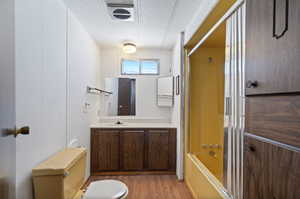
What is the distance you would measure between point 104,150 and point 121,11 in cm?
215

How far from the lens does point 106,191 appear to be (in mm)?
1671

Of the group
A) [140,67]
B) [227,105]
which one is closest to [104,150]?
Result: [140,67]

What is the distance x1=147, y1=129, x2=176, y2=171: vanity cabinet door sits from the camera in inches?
128

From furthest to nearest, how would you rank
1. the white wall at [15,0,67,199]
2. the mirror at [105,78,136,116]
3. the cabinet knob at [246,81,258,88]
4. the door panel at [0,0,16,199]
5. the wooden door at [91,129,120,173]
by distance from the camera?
1. the mirror at [105,78,136,116]
2. the wooden door at [91,129,120,173]
3. the white wall at [15,0,67,199]
4. the door panel at [0,0,16,199]
5. the cabinet knob at [246,81,258,88]

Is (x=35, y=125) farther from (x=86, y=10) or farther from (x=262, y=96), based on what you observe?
(x=262, y=96)

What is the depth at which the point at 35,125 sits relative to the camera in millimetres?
1479

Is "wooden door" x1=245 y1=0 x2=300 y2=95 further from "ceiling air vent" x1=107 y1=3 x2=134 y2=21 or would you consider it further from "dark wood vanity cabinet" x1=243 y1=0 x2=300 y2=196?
"ceiling air vent" x1=107 y1=3 x2=134 y2=21

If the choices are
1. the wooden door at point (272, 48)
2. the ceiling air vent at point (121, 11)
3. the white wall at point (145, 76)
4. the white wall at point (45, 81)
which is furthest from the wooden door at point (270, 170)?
the white wall at point (145, 76)

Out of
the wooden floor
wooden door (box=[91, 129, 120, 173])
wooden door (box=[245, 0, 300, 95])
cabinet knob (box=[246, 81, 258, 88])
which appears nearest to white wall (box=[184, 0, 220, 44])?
wooden door (box=[245, 0, 300, 95])

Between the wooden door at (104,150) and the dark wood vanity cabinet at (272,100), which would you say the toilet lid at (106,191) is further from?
the wooden door at (104,150)

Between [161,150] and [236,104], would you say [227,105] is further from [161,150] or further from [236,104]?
[161,150]

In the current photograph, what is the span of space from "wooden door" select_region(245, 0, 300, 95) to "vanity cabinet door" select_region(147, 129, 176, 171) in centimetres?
243

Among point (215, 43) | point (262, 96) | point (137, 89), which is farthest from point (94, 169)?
point (262, 96)

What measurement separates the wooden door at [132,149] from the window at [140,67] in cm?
125
